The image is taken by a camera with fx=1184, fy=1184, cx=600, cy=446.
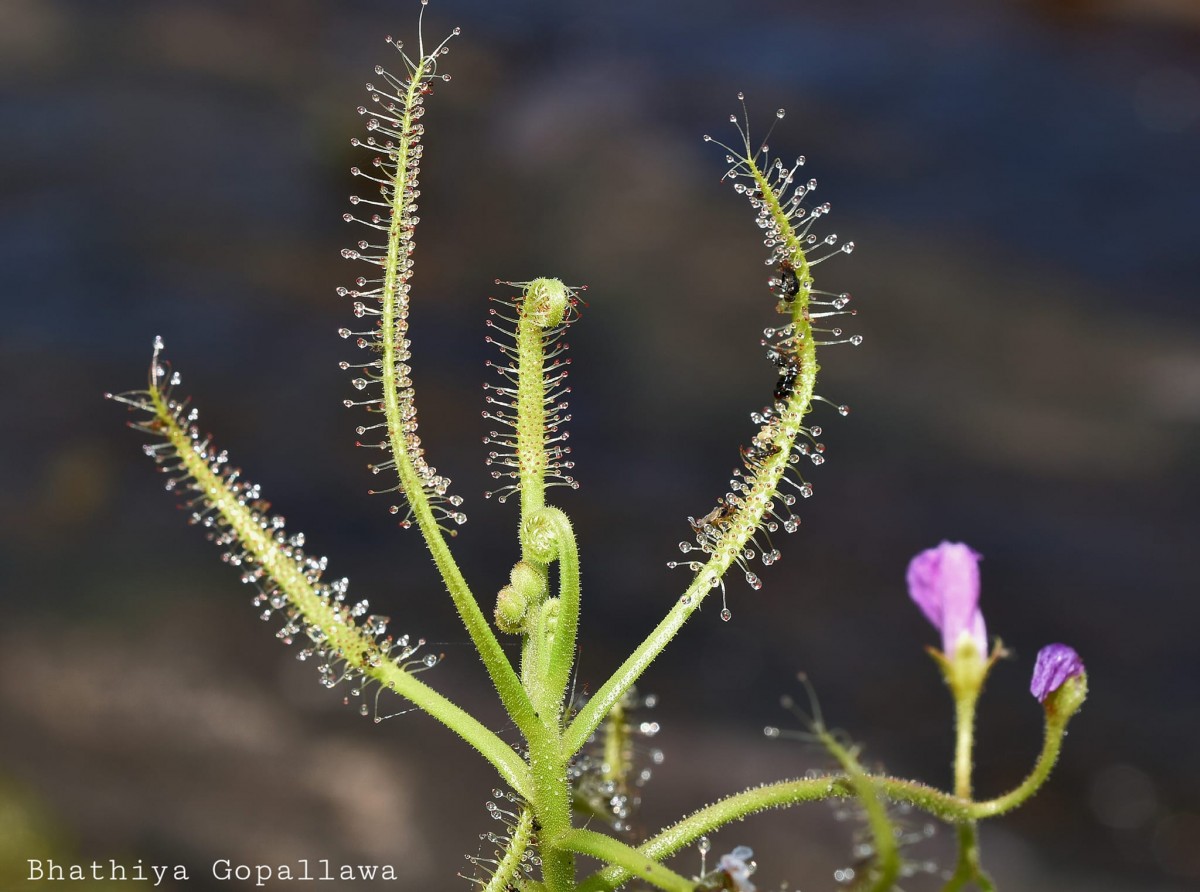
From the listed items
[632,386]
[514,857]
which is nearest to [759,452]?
[514,857]

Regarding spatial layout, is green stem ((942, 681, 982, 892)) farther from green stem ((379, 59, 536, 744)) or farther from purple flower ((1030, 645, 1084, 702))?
green stem ((379, 59, 536, 744))

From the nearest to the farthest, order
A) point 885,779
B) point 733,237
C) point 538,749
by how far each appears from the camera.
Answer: point 885,779, point 538,749, point 733,237

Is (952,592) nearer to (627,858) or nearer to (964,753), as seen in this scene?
(964,753)

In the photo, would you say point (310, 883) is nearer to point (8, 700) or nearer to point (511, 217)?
point (8, 700)

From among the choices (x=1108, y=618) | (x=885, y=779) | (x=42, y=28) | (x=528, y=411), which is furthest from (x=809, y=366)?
(x=42, y=28)

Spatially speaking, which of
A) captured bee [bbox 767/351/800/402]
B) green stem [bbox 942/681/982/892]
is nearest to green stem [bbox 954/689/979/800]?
green stem [bbox 942/681/982/892]

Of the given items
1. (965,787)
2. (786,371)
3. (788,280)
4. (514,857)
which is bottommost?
(514,857)
